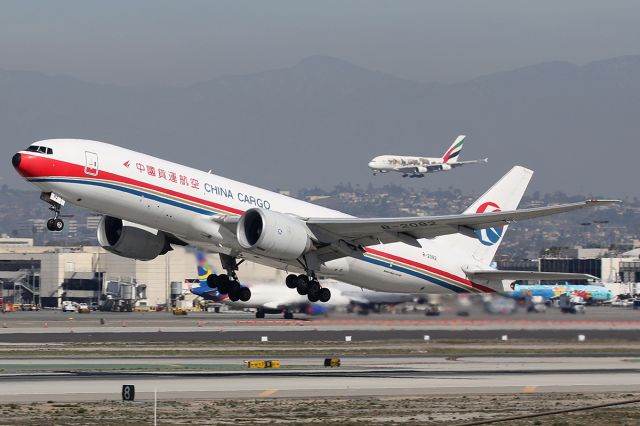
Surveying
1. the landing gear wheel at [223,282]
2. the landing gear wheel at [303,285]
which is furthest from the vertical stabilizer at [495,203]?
the landing gear wheel at [223,282]

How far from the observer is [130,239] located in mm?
48750

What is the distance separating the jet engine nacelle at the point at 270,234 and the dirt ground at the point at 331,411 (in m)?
7.94

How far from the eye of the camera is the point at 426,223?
153ft

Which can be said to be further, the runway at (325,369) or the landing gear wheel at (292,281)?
the landing gear wheel at (292,281)

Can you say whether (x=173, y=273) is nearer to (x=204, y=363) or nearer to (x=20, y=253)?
(x=20, y=253)

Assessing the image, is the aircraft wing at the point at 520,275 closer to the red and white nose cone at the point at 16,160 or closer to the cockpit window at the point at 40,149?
the cockpit window at the point at 40,149

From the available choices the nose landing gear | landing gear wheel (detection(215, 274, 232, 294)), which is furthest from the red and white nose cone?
landing gear wheel (detection(215, 274, 232, 294))

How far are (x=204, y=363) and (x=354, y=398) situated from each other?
17538 millimetres

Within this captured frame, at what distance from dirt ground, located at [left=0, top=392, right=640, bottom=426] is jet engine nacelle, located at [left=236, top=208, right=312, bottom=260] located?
313 inches

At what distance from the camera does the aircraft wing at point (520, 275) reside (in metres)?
51.6

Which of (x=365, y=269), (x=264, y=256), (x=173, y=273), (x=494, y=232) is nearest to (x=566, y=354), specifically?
(x=494, y=232)

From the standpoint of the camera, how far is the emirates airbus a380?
43000mm

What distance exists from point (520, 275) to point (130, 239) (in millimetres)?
18038

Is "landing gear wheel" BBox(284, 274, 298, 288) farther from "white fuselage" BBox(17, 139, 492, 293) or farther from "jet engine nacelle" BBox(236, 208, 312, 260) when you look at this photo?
"jet engine nacelle" BBox(236, 208, 312, 260)
